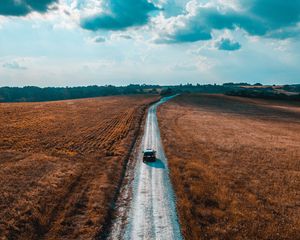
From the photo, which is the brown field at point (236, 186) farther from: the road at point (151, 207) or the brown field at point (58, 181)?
the brown field at point (58, 181)

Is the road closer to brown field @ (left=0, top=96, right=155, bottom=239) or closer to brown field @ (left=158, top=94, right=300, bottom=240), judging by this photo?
brown field @ (left=158, top=94, right=300, bottom=240)

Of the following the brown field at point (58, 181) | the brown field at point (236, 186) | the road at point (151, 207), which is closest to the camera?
the road at point (151, 207)

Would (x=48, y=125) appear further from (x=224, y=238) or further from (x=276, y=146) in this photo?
(x=224, y=238)

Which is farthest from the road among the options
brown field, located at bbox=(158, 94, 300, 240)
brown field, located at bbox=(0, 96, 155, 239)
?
brown field, located at bbox=(0, 96, 155, 239)

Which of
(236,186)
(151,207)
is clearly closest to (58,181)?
(151,207)

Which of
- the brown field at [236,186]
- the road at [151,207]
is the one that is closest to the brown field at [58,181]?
the road at [151,207]

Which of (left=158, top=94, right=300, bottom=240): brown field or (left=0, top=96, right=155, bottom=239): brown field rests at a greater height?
(left=0, top=96, right=155, bottom=239): brown field

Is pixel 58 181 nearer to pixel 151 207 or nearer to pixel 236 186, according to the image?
pixel 151 207
